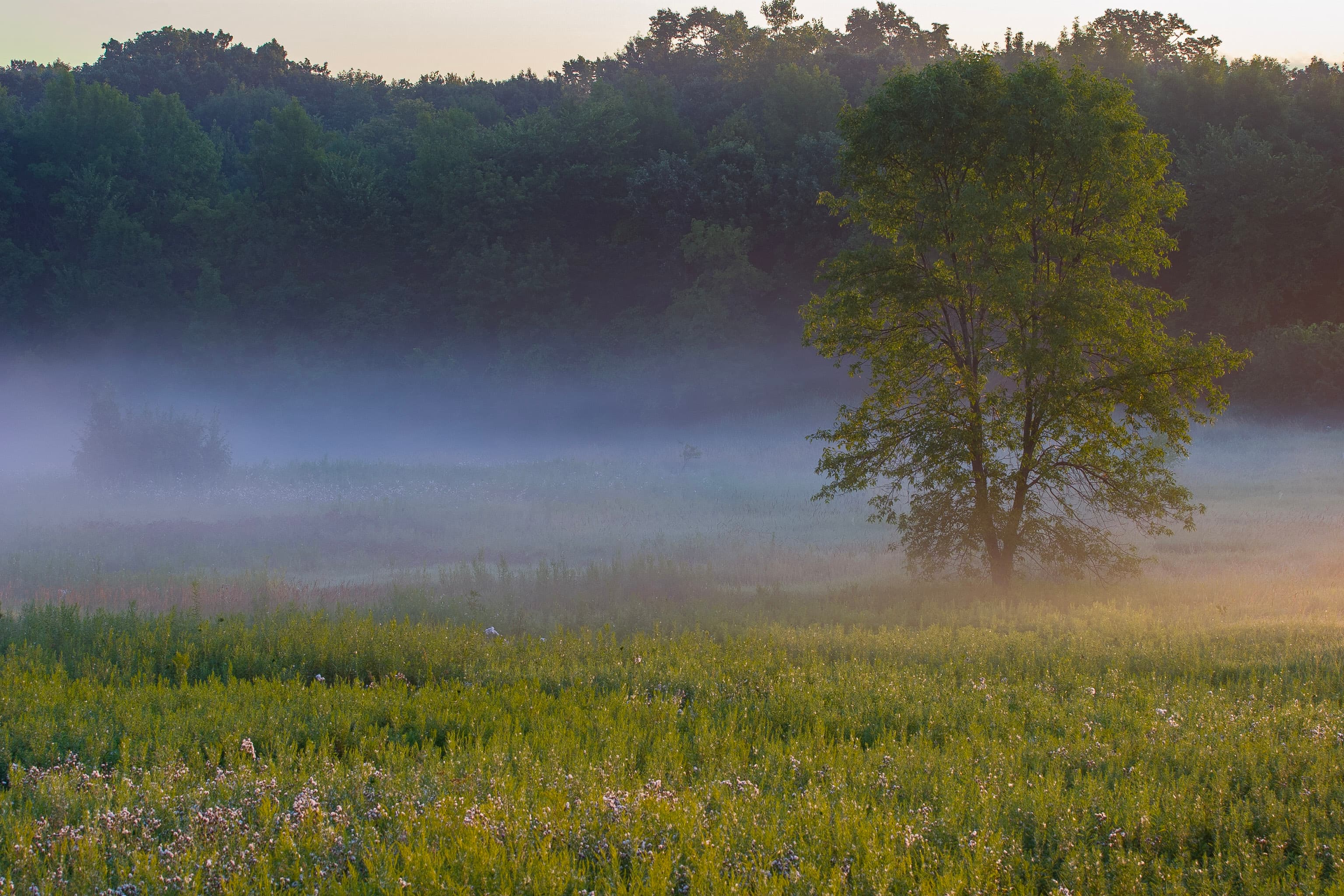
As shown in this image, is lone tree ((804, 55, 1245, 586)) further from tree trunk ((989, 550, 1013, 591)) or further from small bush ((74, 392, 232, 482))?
small bush ((74, 392, 232, 482))

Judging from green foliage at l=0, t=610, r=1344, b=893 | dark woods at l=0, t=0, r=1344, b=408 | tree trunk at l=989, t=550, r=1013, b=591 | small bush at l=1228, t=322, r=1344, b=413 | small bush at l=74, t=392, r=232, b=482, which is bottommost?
tree trunk at l=989, t=550, r=1013, b=591

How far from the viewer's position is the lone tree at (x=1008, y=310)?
16031mm

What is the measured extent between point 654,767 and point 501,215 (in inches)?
2422

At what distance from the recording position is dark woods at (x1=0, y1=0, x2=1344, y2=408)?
5816 cm

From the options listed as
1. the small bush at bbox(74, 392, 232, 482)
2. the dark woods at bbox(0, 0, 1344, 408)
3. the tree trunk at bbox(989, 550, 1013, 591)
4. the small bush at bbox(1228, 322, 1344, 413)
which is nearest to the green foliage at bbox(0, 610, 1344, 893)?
the tree trunk at bbox(989, 550, 1013, 591)

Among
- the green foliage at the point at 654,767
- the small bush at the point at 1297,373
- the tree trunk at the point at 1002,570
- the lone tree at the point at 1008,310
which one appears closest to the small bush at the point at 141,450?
the green foliage at the point at 654,767

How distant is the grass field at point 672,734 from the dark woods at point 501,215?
141 feet

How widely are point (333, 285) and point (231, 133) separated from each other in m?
22.3

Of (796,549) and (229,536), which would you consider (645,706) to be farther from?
(229,536)

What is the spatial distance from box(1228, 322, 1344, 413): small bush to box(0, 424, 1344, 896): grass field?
3051cm

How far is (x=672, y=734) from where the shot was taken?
7.35 metres

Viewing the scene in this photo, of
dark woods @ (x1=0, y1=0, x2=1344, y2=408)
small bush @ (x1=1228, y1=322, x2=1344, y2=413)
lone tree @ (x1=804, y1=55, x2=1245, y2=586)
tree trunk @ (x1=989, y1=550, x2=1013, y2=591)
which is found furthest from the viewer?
dark woods @ (x1=0, y1=0, x2=1344, y2=408)

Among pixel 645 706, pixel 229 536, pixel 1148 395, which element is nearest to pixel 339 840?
pixel 645 706

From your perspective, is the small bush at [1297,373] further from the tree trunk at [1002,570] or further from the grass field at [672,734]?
the tree trunk at [1002,570]
